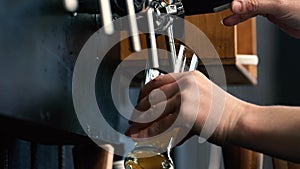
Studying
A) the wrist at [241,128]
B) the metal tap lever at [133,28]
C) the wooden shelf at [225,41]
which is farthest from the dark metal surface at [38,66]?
the wooden shelf at [225,41]

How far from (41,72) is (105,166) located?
0.22 meters

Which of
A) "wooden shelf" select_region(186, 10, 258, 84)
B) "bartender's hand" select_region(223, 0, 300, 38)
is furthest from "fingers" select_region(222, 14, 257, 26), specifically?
"wooden shelf" select_region(186, 10, 258, 84)

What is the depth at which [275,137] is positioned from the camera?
0.56m

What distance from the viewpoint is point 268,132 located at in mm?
555

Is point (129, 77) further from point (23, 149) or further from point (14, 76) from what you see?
point (14, 76)

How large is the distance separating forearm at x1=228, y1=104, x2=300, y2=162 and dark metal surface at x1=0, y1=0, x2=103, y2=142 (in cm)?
19

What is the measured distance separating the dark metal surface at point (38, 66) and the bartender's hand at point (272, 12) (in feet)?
0.74

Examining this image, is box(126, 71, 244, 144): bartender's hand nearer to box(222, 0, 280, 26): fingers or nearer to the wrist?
the wrist

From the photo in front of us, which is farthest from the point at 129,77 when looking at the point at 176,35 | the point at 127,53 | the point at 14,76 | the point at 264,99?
the point at 264,99

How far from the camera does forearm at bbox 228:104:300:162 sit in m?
0.55

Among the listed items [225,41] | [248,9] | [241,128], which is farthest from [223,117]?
[225,41]

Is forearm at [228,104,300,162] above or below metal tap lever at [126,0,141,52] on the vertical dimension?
below

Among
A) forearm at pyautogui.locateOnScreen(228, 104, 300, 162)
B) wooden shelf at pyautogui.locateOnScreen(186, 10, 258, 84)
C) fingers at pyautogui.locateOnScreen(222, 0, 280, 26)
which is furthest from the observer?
wooden shelf at pyautogui.locateOnScreen(186, 10, 258, 84)

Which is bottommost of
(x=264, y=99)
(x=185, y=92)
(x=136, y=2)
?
(x=264, y=99)
